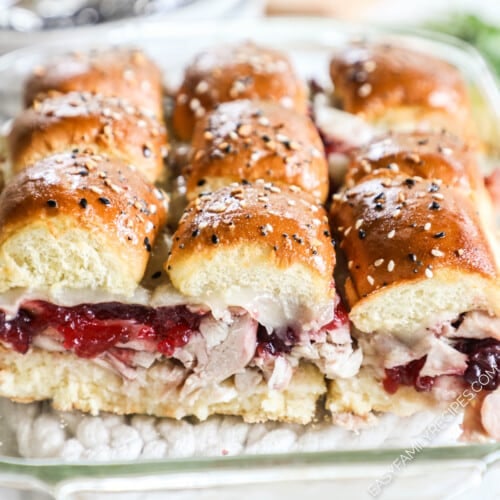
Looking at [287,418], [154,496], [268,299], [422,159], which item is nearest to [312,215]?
[268,299]

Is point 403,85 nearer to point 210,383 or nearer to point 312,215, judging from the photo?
point 312,215

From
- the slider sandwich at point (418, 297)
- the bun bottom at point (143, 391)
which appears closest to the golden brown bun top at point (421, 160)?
the slider sandwich at point (418, 297)

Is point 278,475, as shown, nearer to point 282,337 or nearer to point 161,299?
point 282,337

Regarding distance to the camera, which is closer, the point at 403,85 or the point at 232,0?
the point at 403,85

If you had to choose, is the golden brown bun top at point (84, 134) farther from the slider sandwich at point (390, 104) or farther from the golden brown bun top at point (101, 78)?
the slider sandwich at point (390, 104)

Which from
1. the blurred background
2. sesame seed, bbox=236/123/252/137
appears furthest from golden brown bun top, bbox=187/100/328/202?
the blurred background

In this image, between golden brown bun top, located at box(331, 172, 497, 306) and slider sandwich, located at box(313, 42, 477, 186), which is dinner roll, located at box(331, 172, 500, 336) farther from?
slider sandwich, located at box(313, 42, 477, 186)

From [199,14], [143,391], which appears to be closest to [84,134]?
[143,391]
